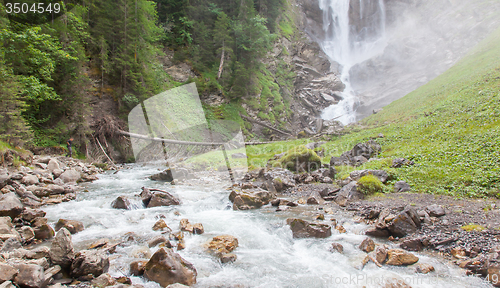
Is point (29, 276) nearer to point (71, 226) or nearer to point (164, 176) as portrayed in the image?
point (71, 226)

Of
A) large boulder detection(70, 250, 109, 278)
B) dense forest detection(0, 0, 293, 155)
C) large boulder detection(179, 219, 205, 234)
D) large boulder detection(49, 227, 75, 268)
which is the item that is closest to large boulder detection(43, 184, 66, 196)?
dense forest detection(0, 0, 293, 155)

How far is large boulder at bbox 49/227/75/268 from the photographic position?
3.83 m

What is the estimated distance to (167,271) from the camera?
3.89m

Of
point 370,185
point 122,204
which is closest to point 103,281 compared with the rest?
point 122,204

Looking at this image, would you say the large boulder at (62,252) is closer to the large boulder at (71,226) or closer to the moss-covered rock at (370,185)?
the large boulder at (71,226)

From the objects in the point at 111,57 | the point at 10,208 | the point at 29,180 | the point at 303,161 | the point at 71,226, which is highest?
the point at 111,57

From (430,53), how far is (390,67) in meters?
6.39

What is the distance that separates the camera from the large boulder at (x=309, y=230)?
19.0ft

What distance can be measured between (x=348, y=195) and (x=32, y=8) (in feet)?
71.6

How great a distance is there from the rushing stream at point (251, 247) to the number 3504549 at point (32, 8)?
44.7 ft

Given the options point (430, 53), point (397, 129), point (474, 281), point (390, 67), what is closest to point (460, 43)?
point (430, 53)

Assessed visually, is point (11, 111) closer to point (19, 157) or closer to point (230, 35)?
point (19, 157)

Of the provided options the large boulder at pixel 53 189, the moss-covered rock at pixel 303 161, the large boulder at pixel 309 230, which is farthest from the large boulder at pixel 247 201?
the large boulder at pixel 53 189

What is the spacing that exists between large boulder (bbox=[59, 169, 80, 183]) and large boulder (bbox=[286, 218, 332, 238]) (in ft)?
35.7
